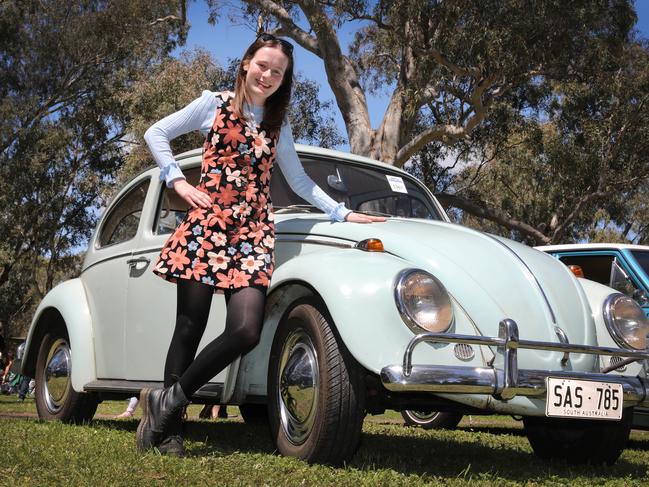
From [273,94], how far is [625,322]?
2.05 m

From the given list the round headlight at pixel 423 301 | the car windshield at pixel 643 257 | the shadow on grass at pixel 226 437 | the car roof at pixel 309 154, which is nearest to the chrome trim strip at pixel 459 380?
the round headlight at pixel 423 301

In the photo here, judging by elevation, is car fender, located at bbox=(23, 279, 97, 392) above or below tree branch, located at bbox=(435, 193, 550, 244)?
below

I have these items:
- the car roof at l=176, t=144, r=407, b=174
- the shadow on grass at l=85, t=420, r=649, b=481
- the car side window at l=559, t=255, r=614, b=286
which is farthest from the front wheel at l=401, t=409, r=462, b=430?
the car roof at l=176, t=144, r=407, b=174

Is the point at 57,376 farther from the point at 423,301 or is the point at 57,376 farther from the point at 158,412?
the point at 423,301

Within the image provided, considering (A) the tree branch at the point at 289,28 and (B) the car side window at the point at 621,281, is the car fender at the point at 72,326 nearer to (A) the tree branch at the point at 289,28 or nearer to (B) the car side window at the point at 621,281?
(B) the car side window at the point at 621,281

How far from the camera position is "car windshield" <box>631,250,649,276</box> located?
7.73 m

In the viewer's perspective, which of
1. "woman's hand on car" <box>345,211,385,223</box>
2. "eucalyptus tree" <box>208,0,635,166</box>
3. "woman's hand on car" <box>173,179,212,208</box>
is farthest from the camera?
"eucalyptus tree" <box>208,0,635,166</box>

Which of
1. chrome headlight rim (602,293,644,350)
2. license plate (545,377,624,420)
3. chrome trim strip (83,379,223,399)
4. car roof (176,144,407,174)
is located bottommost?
chrome trim strip (83,379,223,399)

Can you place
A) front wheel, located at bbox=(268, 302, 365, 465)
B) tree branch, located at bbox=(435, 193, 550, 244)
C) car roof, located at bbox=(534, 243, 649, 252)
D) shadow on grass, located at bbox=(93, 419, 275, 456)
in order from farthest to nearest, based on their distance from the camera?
tree branch, located at bbox=(435, 193, 550, 244)
car roof, located at bbox=(534, 243, 649, 252)
shadow on grass, located at bbox=(93, 419, 275, 456)
front wheel, located at bbox=(268, 302, 365, 465)

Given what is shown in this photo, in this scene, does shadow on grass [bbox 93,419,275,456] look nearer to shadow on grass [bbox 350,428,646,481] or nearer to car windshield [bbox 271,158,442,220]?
shadow on grass [bbox 350,428,646,481]

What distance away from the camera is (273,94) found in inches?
160

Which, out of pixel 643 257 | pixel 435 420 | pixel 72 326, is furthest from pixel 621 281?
pixel 72 326

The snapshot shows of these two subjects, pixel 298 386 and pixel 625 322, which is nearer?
pixel 298 386

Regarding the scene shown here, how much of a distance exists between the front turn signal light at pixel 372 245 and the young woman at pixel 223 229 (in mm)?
337
